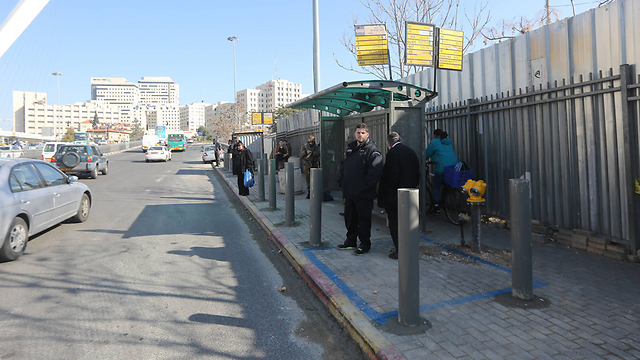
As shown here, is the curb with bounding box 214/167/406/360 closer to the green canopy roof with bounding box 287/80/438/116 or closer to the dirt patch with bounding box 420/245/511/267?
the dirt patch with bounding box 420/245/511/267

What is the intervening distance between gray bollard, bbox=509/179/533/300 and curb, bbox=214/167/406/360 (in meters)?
1.67

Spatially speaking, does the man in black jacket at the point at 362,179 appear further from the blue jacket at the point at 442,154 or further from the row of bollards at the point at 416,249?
the blue jacket at the point at 442,154

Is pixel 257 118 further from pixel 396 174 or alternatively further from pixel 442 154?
pixel 396 174

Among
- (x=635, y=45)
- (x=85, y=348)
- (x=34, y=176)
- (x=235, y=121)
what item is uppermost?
(x=235, y=121)

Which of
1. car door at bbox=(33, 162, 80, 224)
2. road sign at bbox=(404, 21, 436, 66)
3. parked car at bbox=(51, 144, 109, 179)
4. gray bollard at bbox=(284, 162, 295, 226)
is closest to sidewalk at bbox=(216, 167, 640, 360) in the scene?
gray bollard at bbox=(284, 162, 295, 226)

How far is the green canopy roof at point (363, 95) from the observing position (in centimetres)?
698

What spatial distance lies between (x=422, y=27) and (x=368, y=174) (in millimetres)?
3926

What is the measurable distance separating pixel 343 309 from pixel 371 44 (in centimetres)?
786

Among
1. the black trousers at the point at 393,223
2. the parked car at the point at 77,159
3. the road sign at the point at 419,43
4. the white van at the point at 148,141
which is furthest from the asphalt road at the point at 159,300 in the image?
the white van at the point at 148,141

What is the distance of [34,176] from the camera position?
23.1 ft

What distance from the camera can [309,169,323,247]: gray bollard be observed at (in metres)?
6.41

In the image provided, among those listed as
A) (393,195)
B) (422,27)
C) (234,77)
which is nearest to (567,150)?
(393,195)

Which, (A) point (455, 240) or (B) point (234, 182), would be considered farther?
(B) point (234, 182)

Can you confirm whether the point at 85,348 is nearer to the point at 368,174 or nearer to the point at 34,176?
the point at 368,174
